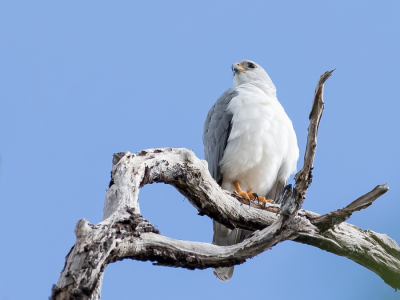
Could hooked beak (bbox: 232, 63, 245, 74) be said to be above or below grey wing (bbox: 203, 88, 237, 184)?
above

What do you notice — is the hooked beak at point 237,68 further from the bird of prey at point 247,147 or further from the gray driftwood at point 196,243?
the gray driftwood at point 196,243

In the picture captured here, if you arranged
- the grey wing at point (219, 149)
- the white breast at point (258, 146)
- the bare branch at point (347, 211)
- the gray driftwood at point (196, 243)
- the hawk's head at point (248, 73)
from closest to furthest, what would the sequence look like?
the gray driftwood at point (196, 243)
the bare branch at point (347, 211)
the white breast at point (258, 146)
the grey wing at point (219, 149)
the hawk's head at point (248, 73)

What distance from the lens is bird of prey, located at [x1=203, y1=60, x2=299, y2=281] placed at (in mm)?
5156

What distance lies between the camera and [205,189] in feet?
12.9

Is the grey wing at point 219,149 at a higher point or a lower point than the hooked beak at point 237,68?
lower

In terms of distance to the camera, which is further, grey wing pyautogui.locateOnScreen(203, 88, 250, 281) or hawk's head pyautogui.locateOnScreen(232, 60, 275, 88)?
hawk's head pyautogui.locateOnScreen(232, 60, 275, 88)

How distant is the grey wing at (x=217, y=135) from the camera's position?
5.28m

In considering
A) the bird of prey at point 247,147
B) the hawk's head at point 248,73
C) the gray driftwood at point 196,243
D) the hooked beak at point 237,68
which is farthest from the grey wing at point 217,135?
the hooked beak at point 237,68

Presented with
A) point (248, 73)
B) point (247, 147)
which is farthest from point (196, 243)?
point (248, 73)

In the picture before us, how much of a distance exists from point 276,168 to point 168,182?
202 cm

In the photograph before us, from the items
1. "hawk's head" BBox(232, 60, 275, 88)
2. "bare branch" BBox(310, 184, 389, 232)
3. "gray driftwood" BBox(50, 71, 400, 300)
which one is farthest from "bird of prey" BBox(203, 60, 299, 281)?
"hawk's head" BBox(232, 60, 275, 88)

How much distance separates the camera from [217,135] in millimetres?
5312

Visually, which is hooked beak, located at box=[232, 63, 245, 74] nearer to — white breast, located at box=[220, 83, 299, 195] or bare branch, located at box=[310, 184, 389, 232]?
white breast, located at box=[220, 83, 299, 195]

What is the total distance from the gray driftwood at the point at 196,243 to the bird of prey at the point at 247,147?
33.5 inches
